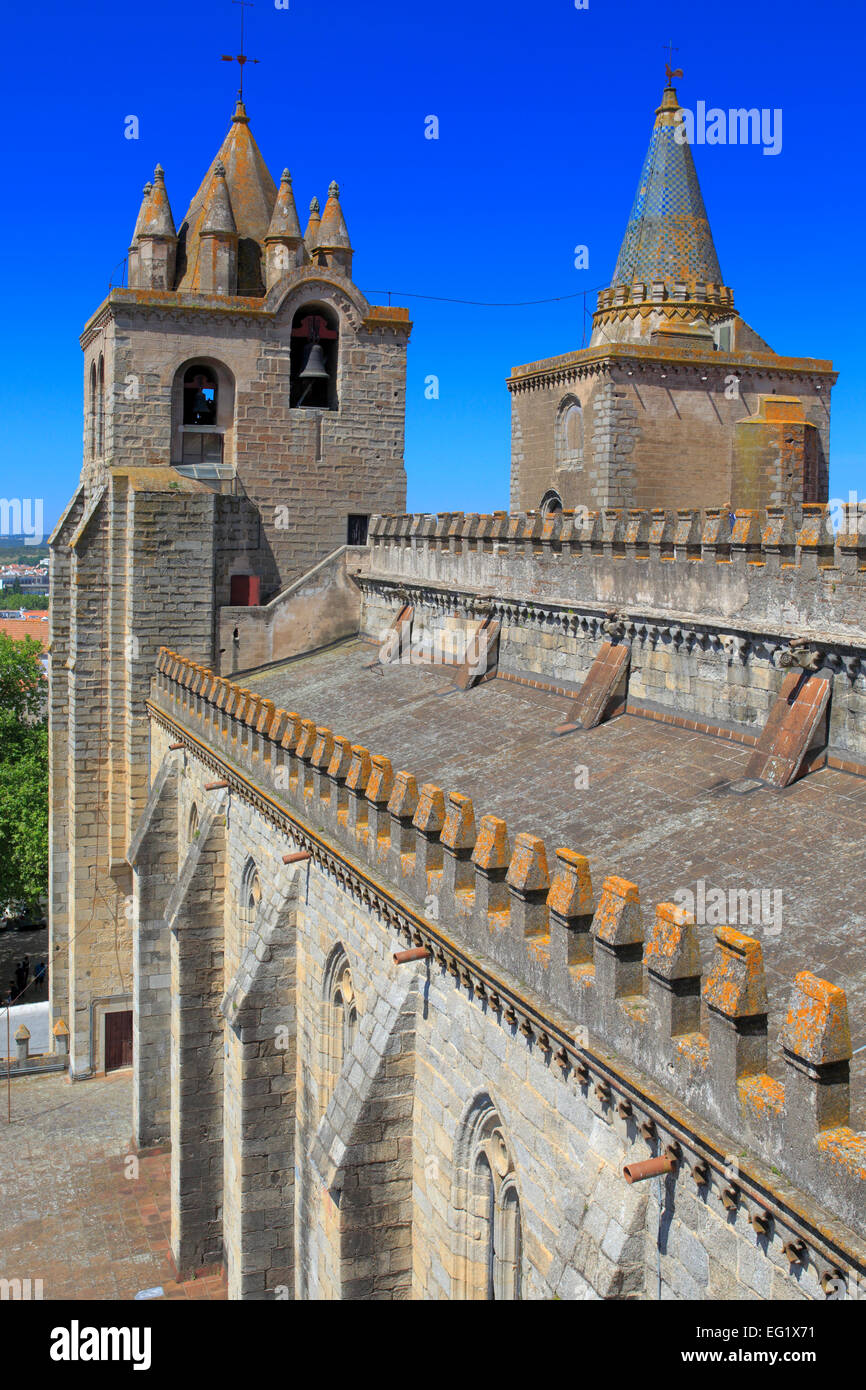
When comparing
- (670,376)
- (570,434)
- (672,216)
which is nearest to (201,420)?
(570,434)

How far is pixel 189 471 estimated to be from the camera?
32.3 m

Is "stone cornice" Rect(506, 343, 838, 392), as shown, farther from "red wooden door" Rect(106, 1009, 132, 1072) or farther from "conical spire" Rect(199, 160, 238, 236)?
"red wooden door" Rect(106, 1009, 132, 1072)

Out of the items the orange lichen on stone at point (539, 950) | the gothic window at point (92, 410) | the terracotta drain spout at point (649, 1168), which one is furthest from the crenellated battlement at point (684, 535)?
the gothic window at point (92, 410)

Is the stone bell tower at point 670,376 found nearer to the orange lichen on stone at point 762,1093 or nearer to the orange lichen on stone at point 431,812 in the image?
the orange lichen on stone at point 431,812

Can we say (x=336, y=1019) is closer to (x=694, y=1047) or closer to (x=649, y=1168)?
(x=649, y=1168)

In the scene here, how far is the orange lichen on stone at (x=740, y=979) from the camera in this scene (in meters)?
8.73

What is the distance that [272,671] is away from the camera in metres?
31.6

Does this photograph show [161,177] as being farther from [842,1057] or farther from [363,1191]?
[842,1057]

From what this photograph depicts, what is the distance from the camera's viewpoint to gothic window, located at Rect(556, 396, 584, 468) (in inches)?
1344

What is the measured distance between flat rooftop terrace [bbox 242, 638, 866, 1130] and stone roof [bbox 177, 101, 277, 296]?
15403 mm

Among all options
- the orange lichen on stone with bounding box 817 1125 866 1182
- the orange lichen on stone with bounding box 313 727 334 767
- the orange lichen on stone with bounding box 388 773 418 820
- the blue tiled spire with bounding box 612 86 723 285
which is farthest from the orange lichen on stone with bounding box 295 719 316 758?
the blue tiled spire with bounding box 612 86 723 285

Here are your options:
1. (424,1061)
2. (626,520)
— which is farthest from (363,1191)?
(626,520)

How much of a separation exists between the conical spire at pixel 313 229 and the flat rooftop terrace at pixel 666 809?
1599cm

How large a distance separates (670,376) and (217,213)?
12425mm
